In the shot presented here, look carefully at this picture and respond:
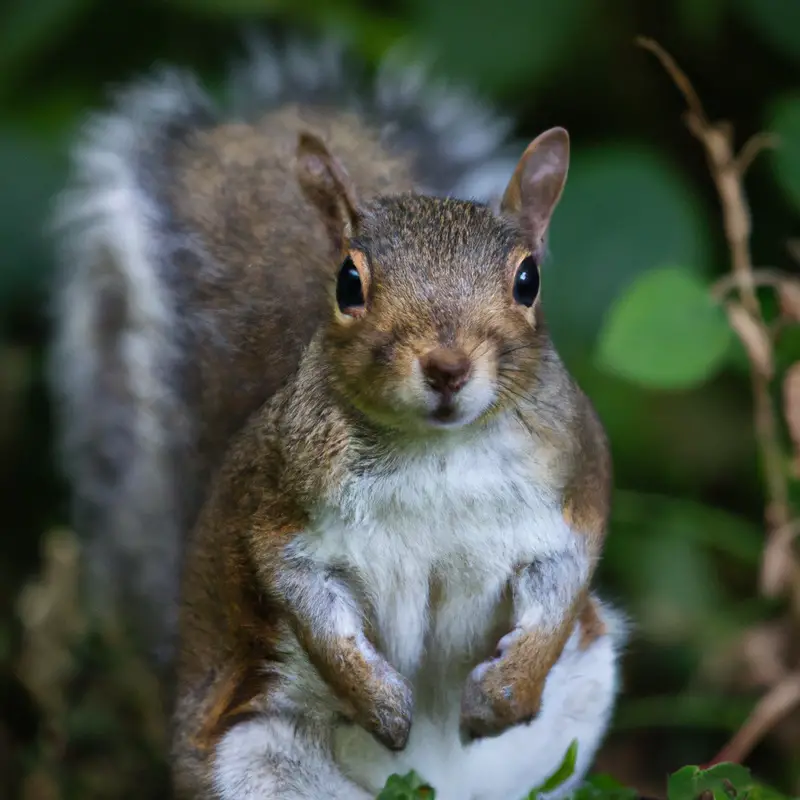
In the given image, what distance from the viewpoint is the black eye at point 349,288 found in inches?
40.3

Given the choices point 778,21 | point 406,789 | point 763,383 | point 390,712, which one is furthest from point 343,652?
point 778,21

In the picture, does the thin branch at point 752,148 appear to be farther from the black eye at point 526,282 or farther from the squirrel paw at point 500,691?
the squirrel paw at point 500,691

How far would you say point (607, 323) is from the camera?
1693 mm

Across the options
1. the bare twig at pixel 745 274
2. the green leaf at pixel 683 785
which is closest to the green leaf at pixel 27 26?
the bare twig at pixel 745 274

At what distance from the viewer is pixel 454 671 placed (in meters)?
1.19

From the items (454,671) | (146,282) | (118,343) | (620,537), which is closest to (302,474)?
(454,671)

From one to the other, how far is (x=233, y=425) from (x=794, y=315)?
70 cm

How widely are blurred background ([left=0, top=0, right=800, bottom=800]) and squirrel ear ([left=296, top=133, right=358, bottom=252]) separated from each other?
590 mm

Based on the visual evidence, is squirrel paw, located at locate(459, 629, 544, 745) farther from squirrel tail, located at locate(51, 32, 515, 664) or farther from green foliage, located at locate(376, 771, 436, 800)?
squirrel tail, located at locate(51, 32, 515, 664)

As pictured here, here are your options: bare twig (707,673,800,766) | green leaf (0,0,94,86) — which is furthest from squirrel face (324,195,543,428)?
green leaf (0,0,94,86)

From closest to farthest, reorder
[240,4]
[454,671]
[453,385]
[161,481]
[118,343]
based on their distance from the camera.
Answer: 1. [453,385]
2. [454,671]
3. [161,481]
4. [118,343]
5. [240,4]

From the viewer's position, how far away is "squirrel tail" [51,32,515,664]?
167 cm

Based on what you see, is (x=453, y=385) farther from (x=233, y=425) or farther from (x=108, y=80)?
(x=108, y=80)

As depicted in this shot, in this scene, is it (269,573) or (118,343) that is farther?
(118,343)
